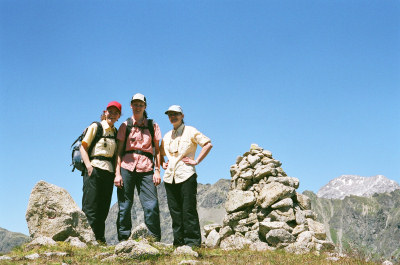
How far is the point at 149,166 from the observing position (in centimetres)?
1102

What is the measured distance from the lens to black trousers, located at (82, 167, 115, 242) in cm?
1120

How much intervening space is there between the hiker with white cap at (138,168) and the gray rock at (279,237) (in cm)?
466

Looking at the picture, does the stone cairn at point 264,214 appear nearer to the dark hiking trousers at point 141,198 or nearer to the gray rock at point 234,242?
the gray rock at point 234,242

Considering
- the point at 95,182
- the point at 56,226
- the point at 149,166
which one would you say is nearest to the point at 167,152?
the point at 149,166

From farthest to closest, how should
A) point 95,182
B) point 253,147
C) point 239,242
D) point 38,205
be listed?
point 253,147 → point 239,242 → point 38,205 → point 95,182

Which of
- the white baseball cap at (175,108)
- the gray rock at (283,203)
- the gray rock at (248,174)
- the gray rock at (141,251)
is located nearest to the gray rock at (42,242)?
the gray rock at (141,251)

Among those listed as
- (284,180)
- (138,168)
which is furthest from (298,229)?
(138,168)

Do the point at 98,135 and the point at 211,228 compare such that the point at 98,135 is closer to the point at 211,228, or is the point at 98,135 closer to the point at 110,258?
the point at 110,258

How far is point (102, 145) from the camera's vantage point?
444 inches

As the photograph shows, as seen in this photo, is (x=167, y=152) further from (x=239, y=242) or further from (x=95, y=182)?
(x=239, y=242)

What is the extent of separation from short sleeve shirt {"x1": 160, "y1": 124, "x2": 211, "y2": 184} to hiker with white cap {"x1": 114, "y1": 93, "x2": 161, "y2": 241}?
40cm

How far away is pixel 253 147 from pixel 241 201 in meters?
2.89

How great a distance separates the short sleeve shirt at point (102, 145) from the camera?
11.2 meters

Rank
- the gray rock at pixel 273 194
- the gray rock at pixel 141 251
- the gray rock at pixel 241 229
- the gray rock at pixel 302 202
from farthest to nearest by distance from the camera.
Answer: the gray rock at pixel 302 202 → the gray rock at pixel 241 229 → the gray rock at pixel 273 194 → the gray rock at pixel 141 251
